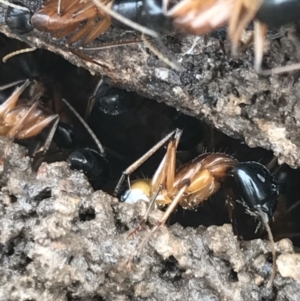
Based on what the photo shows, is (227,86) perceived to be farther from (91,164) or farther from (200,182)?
(91,164)

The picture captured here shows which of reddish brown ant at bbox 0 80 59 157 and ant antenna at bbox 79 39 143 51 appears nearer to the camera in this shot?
ant antenna at bbox 79 39 143 51

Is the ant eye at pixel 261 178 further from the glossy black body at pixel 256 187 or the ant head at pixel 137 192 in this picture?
the ant head at pixel 137 192

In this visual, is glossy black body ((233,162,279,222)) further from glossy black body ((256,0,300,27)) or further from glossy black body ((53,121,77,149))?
glossy black body ((53,121,77,149))

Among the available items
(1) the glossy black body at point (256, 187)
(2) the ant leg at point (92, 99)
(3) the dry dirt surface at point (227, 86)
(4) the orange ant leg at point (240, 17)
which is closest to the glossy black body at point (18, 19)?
(3) the dry dirt surface at point (227, 86)

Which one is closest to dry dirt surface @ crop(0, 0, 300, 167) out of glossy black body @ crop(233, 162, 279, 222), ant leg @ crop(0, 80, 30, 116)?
glossy black body @ crop(233, 162, 279, 222)

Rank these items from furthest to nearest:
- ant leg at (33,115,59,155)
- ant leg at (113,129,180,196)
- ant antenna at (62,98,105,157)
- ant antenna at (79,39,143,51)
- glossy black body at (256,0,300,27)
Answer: ant antenna at (62,98,105,157), ant leg at (33,115,59,155), ant leg at (113,129,180,196), ant antenna at (79,39,143,51), glossy black body at (256,0,300,27)
